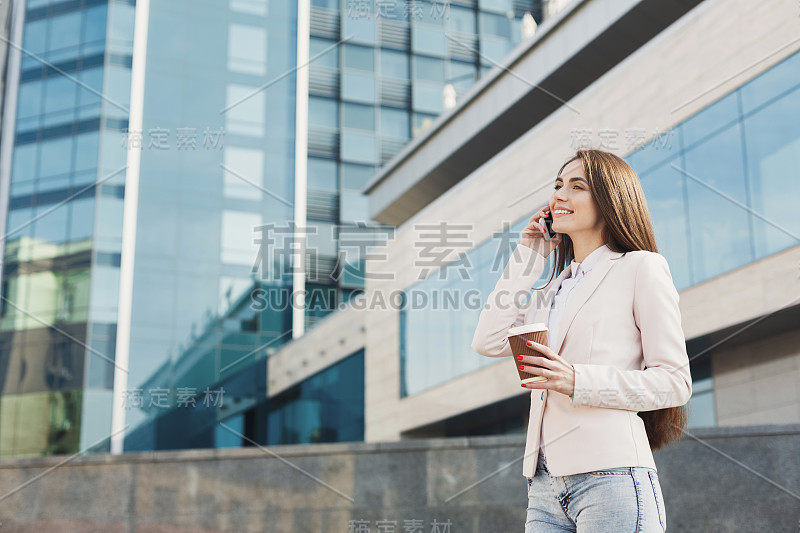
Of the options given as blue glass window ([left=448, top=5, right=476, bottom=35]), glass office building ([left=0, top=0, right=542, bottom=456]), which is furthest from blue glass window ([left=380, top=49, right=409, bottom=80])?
glass office building ([left=0, top=0, right=542, bottom=456])

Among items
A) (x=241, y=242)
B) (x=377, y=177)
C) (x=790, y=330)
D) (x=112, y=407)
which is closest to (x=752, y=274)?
(x=790, y=330)

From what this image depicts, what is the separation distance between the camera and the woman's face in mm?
2012

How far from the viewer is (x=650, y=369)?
178cm

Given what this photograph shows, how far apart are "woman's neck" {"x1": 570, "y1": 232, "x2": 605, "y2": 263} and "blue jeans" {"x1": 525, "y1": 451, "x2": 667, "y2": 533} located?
1.75ft

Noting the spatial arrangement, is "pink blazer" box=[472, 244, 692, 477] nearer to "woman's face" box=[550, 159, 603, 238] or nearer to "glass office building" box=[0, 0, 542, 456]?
"woman's face" box=[550, 159, 603, 238]

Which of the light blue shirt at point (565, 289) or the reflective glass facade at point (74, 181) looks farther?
the reflective glass facade at point (74, 181)

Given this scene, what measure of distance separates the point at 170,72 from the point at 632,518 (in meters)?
8.19

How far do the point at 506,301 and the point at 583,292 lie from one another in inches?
8.9

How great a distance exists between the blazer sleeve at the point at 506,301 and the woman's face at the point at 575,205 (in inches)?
4.9

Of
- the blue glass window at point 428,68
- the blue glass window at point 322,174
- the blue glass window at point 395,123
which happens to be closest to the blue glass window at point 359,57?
the blue glass window at point 395,123

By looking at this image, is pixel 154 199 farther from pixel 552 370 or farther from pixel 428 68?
pixel 428 68

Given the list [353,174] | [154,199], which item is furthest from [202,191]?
[353,174]

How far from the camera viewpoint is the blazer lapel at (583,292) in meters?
1.92

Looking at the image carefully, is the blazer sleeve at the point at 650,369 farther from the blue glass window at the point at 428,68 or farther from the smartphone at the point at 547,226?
the blue glass window at the point at 428,68
